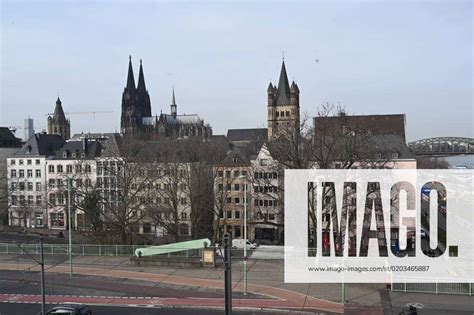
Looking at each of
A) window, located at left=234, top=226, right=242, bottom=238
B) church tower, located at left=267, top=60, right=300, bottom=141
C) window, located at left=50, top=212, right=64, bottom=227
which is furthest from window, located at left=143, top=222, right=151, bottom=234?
church tower, located at left=267, top=60, right=300, bottom=141

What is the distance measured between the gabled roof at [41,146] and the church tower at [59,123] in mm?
57156

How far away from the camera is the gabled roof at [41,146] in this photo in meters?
83.2

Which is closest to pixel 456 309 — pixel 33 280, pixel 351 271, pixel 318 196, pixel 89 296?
pixel 351 271

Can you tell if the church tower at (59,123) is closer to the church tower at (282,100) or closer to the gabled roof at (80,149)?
the gabled roof at (80,149)

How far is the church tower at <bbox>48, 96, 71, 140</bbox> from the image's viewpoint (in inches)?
5576

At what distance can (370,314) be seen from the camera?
22.4 meters

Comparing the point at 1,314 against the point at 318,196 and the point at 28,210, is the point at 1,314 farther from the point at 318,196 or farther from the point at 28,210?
the point at 28,210

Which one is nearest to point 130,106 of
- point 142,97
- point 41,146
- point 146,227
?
point 142,97

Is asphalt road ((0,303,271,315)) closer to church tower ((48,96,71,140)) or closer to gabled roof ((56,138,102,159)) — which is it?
gabled roof ((56,138,102,159))

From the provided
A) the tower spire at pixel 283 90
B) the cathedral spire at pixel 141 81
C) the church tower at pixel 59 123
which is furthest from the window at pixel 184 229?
the cathedral spire at pixel 141 81

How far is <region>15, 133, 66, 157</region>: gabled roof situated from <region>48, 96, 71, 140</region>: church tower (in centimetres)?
5716

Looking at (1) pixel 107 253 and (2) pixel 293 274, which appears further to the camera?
(1) pixel 107 253

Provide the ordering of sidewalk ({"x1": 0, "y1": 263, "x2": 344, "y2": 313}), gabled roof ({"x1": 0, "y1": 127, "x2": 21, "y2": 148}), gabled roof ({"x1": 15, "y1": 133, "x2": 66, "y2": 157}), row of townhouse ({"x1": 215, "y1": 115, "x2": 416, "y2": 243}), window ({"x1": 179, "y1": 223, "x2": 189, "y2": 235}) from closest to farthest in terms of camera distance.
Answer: sidewalk ({"x1": 0, "y1": 263, "x2": 344, "y2": 313}) < row of townhouse ({"x1": 215, "y1": 115, "x2": 416, "y2": 243}) < window ({"x1": 179, "y1": 223, "x2": 189, "y2": 235}) < gabled roof ({"x1": 15, "y1": 133, "x2": 66, "y2": 157}) < gabled roof ({"x1": 0, "y1": 127, "x2": 21, "y2": 148})

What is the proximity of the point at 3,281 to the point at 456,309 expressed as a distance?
2493cm
